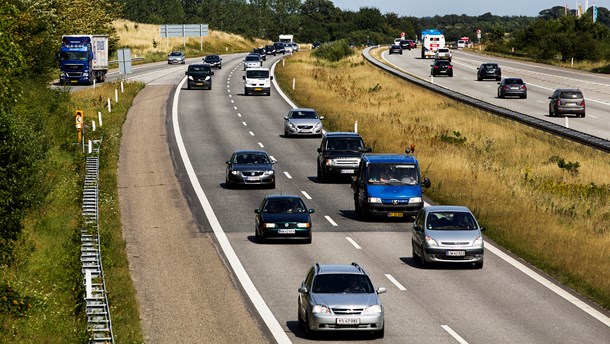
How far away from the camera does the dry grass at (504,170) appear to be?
1352 inches

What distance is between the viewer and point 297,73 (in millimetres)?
107250

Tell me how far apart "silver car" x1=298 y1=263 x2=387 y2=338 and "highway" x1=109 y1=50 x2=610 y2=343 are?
2.51 ft

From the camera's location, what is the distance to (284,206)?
35.6 meters

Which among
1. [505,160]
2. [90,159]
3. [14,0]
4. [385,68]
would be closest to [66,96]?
[14,0]

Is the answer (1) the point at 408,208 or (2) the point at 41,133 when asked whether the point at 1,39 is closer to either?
(1) the point at 408,208

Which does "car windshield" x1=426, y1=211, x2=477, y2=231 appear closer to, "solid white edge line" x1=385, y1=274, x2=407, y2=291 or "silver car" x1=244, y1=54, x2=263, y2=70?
"solid white edge line" x1=385, y1=274, x2=407, y2=291

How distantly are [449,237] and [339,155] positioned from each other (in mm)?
18551

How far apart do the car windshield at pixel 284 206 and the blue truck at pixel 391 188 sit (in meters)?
Answer: 3.90

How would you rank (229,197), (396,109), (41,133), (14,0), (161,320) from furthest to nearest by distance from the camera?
1. (396,109)
2. (14,0)
3. (41,133)
4. (229,197)
5. (161,320)

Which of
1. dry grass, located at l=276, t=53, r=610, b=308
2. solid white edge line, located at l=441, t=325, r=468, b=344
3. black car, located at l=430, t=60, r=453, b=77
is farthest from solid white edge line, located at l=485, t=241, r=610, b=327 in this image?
black car, located at l=430, t=60, r=453, b=77

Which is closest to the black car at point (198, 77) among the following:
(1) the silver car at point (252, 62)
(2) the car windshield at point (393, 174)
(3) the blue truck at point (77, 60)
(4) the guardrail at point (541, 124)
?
(3) the blue truck at point (77, 60)

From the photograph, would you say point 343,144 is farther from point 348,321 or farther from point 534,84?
point 534,84

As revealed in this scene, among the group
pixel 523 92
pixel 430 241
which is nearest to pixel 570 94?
pixel 523 92

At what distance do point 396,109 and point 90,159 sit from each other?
1247 inches
